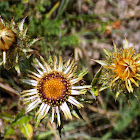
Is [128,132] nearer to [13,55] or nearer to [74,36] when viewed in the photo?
[74,36]

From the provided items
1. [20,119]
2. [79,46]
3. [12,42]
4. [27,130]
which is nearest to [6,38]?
[12,42]

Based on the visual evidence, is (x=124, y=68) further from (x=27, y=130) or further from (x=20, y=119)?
(x=27, y=130)

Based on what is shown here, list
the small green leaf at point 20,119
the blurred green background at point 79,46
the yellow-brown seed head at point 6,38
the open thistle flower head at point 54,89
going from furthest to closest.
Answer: the blurred green background at point 79,46 < the small green leaf at point 20,119 < the open thistle flower head at point 54,89 < the yellow-brown seed head at point 6,38

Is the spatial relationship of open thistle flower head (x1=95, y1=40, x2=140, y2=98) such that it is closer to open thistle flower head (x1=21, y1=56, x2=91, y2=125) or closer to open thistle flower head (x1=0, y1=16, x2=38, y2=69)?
open thistle flower head (x1=21, y1=56, x2=91, y2=125)

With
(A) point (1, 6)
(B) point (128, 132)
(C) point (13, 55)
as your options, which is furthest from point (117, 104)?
(A) point (1, 6)

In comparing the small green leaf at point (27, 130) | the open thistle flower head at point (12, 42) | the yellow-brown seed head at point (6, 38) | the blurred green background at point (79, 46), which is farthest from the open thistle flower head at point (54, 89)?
the small green leaf at point (27, 130)

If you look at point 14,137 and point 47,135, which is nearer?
point 14,137

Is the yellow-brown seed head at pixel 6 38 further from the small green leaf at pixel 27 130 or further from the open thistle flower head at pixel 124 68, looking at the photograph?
the small green leaf at pixel 27 130
